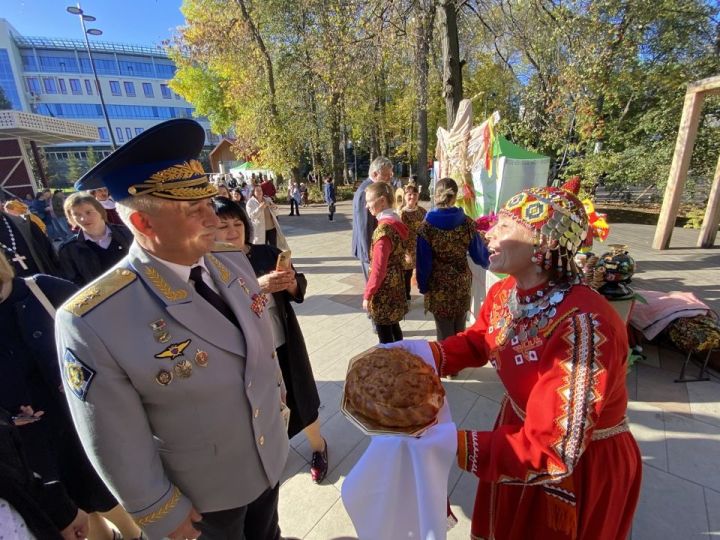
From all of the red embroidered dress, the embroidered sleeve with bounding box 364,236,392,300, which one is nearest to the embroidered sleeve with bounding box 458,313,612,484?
the red embroidered dress

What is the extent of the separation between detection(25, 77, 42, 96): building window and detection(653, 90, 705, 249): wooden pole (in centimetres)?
7605

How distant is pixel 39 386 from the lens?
5.98 ft

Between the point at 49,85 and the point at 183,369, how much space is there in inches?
3019

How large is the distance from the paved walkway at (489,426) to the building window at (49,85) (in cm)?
7297

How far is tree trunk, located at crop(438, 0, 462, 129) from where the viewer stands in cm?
730

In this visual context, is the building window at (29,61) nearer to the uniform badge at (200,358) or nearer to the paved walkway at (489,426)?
the paved walkway at (489,426)

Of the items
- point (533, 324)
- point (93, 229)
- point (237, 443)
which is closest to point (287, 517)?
point (237, 443)

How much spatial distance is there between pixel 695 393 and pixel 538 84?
11236 mm

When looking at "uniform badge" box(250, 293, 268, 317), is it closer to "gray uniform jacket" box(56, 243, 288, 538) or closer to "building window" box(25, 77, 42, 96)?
"gray uniform jacket" box(56, 243, 288, 538)

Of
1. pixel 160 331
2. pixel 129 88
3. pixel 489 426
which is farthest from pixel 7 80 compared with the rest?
pixel 489 426

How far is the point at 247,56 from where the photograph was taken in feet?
57.7

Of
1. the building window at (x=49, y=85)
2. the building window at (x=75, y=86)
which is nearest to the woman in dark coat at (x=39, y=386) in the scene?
the building window at (x=75, y=86)

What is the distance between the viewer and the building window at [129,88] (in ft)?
190

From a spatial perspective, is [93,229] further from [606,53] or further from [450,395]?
[606,53]
